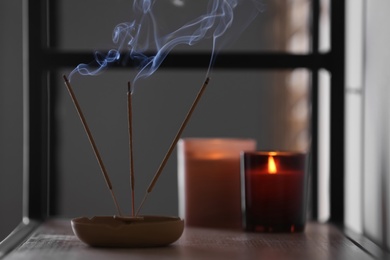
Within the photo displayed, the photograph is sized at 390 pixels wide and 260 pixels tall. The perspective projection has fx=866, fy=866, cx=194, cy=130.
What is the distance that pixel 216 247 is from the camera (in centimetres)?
108

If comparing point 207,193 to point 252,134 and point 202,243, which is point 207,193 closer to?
point 202,243

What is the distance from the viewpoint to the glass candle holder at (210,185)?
1360 mm

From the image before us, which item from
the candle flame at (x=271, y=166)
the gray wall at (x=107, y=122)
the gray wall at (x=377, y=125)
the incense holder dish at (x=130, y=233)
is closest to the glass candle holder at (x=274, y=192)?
the candle flame at (x=271, y=166)

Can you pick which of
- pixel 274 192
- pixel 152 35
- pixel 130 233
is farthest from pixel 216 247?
pixel 152 35

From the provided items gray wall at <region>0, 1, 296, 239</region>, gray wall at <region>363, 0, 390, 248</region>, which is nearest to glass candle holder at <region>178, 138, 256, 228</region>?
gray wall at <region>363, 0, 390, 248</region>

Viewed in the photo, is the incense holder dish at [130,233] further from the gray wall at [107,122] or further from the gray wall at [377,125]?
the gray wall at [107,122]

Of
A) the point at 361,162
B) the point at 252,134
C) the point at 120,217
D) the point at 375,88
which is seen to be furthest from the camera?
the point at 252,134

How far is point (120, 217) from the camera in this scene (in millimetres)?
1119

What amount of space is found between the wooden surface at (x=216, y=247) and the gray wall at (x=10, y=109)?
102 centimetres

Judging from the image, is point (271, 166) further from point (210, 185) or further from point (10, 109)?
point (10, 109)

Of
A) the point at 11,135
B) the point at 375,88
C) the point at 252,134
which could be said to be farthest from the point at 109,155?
the point at 375,88

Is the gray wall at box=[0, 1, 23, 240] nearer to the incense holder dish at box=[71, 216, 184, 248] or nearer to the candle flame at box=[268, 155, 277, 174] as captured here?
the candle flame at box=[268, 155, 277, 174]

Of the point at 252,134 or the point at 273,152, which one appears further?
the point at 252,134

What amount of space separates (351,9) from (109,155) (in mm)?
1044
